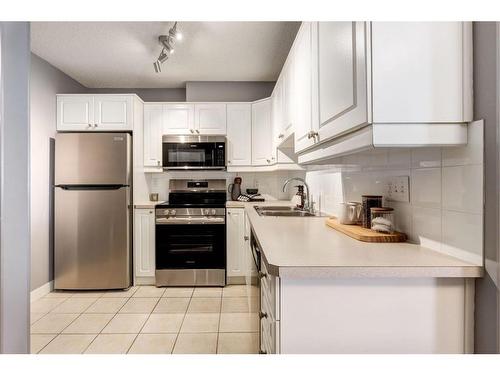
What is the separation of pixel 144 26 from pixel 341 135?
6.75 feet

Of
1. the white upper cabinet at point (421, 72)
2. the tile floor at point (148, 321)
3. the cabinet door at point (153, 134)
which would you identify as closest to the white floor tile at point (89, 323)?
the tile floor at point (148, 321)

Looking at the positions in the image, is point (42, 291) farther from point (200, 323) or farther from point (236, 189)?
point (236, 189)

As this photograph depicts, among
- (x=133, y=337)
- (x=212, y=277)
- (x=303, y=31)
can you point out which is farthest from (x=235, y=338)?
(x=303, y=31)

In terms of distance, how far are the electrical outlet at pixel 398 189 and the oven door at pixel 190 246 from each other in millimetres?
2086

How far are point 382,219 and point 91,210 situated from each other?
2812 mm

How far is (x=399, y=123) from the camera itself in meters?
0.92

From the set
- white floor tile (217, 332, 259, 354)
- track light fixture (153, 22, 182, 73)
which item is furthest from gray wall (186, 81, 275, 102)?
white floor tile (217, 332, 259, 354)

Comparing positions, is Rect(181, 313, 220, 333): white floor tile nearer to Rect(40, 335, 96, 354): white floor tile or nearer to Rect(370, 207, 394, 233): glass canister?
Rect(40, 335, 96, 354): white floor tile

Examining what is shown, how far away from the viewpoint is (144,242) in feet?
10.7

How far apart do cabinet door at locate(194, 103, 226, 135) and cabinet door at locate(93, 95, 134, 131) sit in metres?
0.73

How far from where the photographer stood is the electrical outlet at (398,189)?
1292mm

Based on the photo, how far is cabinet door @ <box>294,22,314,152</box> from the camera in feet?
5.39
